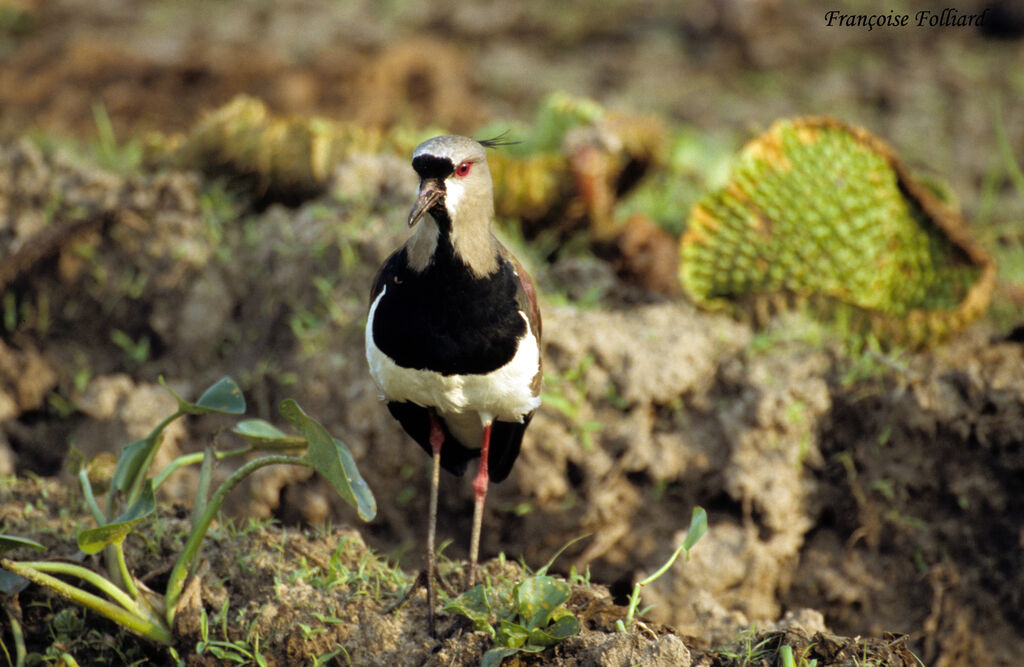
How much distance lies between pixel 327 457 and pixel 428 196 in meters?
0.70

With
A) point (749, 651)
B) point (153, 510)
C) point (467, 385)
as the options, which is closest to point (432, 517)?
point (467, 385)

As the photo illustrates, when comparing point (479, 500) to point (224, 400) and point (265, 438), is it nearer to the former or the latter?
point (265, 438)

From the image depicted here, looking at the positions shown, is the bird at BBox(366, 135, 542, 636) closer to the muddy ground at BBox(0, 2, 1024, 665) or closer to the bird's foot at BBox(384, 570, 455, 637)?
the bird's foot at BBox(384, 570, 455, 637)

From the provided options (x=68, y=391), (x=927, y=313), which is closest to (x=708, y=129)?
(x=927, y=313)

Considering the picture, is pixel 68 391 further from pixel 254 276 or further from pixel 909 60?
pixel 909 60

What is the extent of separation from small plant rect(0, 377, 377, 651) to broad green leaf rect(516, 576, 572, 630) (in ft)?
1.41

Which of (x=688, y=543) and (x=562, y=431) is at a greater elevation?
(x=688, y=543)

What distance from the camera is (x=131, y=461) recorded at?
276 centimetres

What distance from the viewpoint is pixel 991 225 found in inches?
213

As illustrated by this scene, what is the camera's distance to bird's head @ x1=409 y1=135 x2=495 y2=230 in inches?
101

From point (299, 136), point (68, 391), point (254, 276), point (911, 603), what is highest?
point (299, 136)

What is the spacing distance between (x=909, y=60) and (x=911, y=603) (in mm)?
4772

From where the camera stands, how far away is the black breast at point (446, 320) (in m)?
2.65

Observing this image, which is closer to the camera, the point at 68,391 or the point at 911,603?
the point at 911,603
